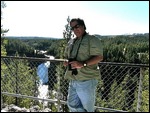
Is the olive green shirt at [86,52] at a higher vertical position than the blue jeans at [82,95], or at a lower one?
higher

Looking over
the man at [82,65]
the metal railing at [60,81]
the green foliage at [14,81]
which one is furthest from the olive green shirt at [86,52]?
the green foliage at [14,81]

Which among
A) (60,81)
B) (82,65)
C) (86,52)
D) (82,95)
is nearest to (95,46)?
(86,52)

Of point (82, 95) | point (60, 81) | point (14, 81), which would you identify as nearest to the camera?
point (82, 95)

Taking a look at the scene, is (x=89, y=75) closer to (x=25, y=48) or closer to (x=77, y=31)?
(x=77, y=31)

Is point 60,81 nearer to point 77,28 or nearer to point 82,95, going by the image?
point 82,95

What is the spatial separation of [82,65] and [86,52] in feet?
0.64

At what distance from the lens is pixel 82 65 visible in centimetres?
458

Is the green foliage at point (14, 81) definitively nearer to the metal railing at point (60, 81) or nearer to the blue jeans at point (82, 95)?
the metal railing at point (60, 81)

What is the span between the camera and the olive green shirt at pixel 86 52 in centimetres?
460

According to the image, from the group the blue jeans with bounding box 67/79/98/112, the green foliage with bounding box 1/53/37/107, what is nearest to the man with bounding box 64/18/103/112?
the blue jeans with bounding box 67/79/98/112

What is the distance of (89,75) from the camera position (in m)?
4.70

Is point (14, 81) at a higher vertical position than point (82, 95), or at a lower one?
lower

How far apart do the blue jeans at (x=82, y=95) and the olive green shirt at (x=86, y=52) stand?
81mm

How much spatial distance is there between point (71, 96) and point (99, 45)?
840 millimetres
